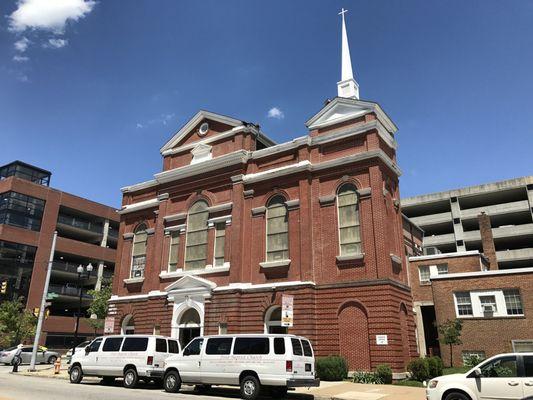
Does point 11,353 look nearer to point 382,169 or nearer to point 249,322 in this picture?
point 249,322

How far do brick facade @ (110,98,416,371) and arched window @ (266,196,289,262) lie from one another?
387mm

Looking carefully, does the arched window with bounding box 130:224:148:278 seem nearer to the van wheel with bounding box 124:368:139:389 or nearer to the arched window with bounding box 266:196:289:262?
the arched window with bounding box 266:196:289:262

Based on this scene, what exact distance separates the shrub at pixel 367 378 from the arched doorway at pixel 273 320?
5497mm

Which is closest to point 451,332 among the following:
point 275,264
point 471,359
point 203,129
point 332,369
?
point 471,359

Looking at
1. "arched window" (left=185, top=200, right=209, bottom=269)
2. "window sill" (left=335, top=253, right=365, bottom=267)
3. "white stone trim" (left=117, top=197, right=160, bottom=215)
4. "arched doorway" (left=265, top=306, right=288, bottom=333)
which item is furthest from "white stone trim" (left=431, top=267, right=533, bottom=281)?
"white stone trim" (left=117, top=197, right=160, bottom=215)

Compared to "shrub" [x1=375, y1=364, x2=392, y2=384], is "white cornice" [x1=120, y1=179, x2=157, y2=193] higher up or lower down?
higher up

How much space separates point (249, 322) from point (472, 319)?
48.9ft

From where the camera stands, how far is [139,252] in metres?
34.8

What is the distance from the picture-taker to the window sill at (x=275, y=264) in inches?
1041

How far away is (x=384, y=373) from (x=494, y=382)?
9.70 meters

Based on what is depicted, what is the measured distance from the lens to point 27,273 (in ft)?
193

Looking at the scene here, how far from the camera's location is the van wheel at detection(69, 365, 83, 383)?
21547mm

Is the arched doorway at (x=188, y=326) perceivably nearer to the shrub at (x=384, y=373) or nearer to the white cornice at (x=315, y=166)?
the white cornice at (x=315, y=166)

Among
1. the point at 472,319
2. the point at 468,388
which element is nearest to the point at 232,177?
the point at 472,319
